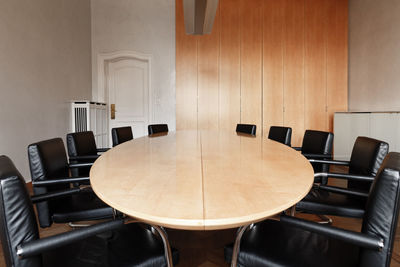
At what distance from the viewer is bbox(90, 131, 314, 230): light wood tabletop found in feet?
2.37

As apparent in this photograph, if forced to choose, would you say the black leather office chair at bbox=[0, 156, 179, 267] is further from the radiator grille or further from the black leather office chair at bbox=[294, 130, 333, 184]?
the radiator grille

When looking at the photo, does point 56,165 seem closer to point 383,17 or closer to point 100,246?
point 100,246

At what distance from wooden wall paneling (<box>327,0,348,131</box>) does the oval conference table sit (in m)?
5.32

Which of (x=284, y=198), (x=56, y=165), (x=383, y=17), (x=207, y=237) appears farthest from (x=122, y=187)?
(x=383, y=17)

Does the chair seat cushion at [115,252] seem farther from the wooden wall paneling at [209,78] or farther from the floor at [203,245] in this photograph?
the wooden wall paneling at [209,78]

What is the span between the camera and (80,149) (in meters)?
2.29

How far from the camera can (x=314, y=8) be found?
5992 mm

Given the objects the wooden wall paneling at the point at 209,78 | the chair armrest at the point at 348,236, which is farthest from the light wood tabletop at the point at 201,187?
the wooden wall paneling at the point at 209,78

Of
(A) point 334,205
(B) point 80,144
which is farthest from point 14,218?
(A) point 334,205

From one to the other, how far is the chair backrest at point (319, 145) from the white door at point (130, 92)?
Result: 4457 millimetres

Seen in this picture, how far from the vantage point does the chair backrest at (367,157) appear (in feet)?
5.24

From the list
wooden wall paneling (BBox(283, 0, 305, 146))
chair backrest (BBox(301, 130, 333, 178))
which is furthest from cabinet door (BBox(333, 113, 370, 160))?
chair backrest (BBox(301, 130, 333, 178))

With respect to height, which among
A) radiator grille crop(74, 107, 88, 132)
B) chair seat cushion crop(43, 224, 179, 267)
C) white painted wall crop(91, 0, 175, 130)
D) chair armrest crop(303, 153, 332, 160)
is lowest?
chair seat cushion crop(43, 224, 179, 267)

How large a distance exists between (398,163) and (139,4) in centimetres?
653
